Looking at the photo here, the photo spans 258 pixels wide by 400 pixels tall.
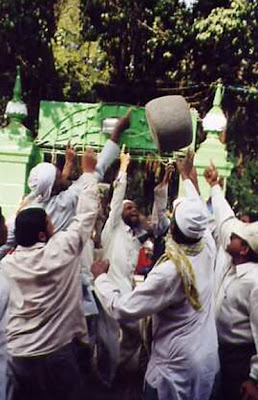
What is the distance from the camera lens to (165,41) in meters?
13.5

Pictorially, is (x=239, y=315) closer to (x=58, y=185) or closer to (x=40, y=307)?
(x=40, y=307)

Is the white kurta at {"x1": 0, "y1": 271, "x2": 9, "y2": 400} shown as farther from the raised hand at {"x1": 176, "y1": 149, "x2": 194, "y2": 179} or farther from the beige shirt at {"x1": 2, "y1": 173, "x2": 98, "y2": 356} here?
the raised hand at {"x1": 176, "y1": 149, "x2": 194, "y2": 179}

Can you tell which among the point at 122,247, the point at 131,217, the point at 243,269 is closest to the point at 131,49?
the point at 131,217

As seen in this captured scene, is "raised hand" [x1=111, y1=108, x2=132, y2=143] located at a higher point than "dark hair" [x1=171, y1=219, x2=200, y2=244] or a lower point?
higher

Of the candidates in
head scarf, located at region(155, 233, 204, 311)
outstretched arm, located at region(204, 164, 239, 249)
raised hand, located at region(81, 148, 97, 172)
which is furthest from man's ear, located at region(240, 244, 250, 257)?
raised hand, located at region(81, 148, 97, 172)

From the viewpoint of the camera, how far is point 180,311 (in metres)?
3.83

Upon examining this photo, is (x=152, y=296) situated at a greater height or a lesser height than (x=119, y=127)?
lesser

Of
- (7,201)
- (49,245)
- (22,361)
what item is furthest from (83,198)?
(7,201)

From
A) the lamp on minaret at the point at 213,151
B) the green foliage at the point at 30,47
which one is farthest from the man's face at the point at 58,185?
the green foliage at the point at 30,47

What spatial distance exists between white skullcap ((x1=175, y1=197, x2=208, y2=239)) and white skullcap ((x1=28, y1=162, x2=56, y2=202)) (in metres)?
1.31

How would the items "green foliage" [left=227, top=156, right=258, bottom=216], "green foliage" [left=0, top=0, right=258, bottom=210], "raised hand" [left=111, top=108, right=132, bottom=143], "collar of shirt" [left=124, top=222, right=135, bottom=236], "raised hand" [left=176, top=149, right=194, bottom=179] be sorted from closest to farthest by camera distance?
1. "raised hand" [left=111, top=108, right=132, bottom=143]
2. "raised hand" [left=176, top=149, right=194, bottom=179]
3. "collar of shirt" [left=124, top=222, right=135, bottom=236]
4. "green foliage" [left=0, top=0, right=258, bottom=210]
5. "green foliage" [left=227, top=156, right=258, bottom=216]

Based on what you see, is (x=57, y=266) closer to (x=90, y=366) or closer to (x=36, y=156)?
(x=90, y=366)

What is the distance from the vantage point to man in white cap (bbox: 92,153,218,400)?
3.75 meters

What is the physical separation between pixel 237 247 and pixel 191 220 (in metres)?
0.53
